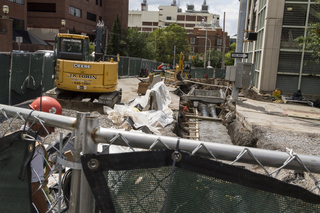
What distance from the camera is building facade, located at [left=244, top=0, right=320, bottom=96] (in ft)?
68.3

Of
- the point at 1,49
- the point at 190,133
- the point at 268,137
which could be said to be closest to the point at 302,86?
the point at 190,133

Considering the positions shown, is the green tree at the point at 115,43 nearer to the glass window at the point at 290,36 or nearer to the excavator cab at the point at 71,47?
the glass window at the point at 290,36

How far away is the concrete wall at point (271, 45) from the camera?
68.9 ft

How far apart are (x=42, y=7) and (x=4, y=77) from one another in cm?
4258

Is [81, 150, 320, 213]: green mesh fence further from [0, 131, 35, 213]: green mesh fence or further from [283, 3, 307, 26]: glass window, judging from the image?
[283, 3, 307, 26]: glass window

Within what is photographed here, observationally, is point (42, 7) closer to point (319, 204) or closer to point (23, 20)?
point (23, 20)

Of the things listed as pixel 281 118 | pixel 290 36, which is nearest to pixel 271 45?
pixel 290 36

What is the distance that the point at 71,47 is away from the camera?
49.5 feet

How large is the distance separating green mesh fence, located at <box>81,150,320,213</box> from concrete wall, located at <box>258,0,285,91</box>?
69.9ft

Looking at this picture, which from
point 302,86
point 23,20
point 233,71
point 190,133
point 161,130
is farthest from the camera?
point 23,20

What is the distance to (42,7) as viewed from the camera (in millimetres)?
49938

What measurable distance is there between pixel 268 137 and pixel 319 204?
8.52 m

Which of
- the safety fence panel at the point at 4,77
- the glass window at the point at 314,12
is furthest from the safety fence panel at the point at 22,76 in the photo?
the glass window at the point at 314,12

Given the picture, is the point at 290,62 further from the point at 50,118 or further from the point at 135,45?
the point at 135,45
